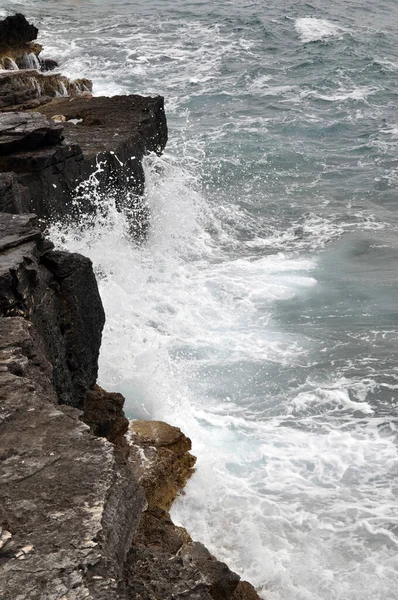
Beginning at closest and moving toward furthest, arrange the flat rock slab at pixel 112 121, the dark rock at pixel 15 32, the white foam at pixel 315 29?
the flat rock slab at pixel 112 121
the dark rock at pixel 15 32
the white foam at pixel 315 29

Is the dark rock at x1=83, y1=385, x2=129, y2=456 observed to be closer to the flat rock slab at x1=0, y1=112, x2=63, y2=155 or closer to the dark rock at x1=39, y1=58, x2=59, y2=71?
the flat rock slab at x1=0, y1=112, x2=63, y2=155

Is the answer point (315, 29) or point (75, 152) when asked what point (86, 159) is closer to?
point (75, 152)

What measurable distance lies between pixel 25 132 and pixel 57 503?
7.48 m

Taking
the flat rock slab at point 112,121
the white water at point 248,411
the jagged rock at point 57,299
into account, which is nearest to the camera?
the jagged rock at point 57,299

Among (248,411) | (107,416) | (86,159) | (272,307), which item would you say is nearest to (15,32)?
(86,159)

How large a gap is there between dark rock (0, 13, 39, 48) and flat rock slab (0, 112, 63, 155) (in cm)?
1380

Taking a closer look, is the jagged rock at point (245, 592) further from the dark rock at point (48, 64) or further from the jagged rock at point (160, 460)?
the dark rock at point (48, 64)

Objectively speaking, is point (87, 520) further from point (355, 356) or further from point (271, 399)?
point (355, 356)

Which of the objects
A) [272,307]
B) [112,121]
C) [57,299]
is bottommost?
[272,307]

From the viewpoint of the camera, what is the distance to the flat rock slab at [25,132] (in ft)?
34.7

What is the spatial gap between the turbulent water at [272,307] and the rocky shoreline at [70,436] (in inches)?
30.0

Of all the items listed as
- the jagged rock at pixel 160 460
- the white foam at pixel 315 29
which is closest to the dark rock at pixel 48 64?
the white foam at pixel 315 29

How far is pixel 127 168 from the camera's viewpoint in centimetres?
1319

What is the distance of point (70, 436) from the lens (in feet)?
15.0
